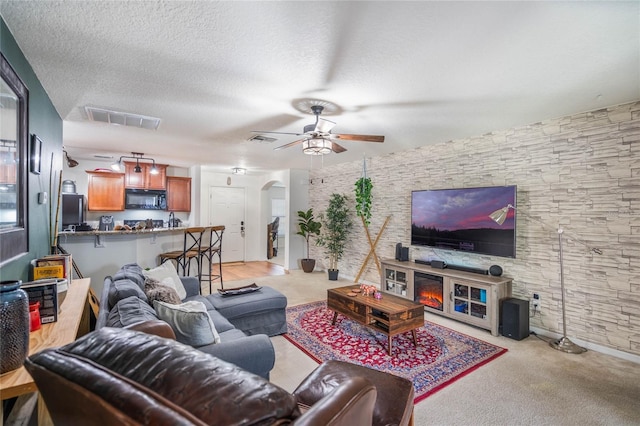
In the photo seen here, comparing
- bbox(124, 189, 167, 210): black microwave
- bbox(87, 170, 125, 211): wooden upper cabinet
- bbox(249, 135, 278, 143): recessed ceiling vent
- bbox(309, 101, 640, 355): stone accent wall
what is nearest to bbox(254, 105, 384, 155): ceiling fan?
bbox(249, 135, 278, 143): recessed ceiling vent

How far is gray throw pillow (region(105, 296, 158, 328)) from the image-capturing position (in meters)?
1.73

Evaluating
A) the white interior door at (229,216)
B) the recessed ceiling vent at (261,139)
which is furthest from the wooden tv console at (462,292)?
the white interior door at (229,216)

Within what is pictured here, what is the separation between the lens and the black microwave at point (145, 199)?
639cm

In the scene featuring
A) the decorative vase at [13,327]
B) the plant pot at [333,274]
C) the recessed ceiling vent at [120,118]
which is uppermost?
the recessed ceiling vent at [120,118]

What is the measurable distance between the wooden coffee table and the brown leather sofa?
7.15ft

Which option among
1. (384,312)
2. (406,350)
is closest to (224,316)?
(384,312)

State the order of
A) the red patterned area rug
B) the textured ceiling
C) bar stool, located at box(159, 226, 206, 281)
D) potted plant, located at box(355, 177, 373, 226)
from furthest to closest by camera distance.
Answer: potted plant, located at box(355, 177, 373, 226) → bar stool, located at box(159, 226, 206, 281) → the red patterned area rug → the textured ceiling

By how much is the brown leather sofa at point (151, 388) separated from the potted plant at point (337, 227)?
5.13m

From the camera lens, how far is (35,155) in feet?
7.03

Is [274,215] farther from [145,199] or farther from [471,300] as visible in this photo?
[471,300]

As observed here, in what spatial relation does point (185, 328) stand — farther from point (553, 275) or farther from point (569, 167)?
point (569, 167)

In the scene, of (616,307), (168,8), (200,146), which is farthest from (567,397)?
(200,146)

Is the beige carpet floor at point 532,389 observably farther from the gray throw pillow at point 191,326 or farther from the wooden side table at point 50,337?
the wooden side table at point 50,337

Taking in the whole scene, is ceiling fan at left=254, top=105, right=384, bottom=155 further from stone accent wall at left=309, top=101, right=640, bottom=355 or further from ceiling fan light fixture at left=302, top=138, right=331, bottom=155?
stone accent wall at left=309, top=101, right=640, bottom=355
